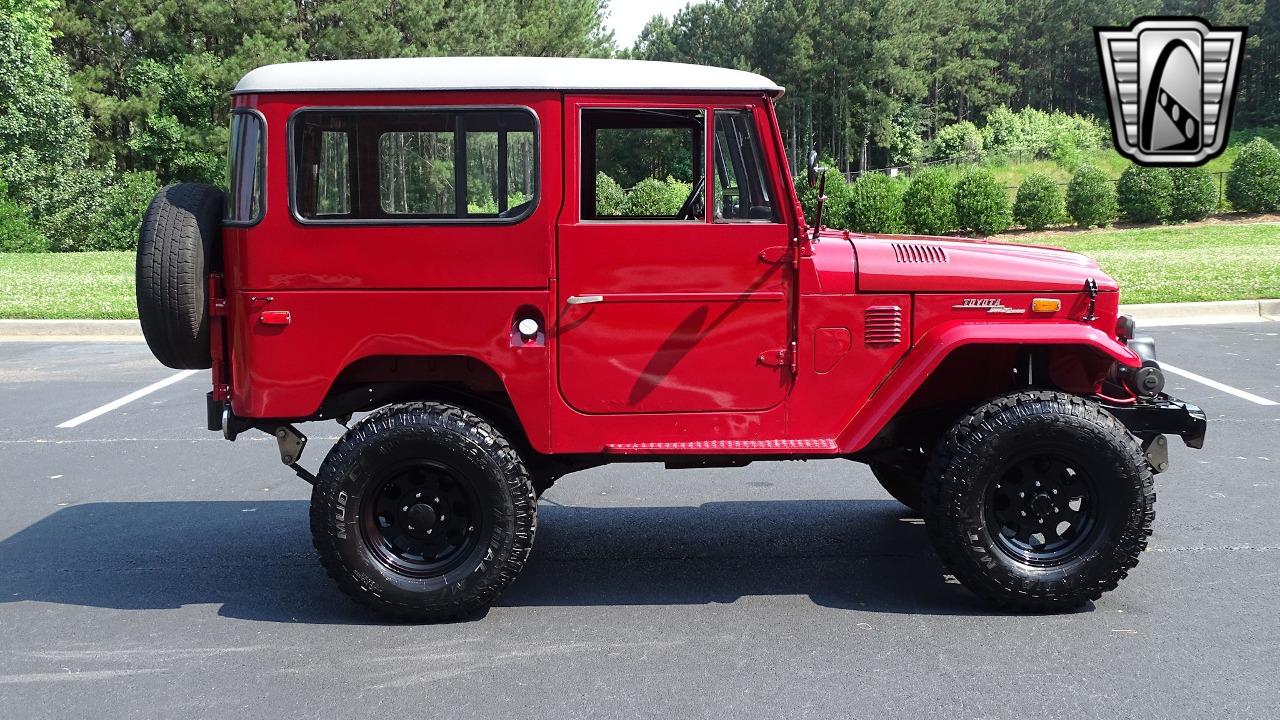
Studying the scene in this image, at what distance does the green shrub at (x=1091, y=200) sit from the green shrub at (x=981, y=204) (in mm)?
1773

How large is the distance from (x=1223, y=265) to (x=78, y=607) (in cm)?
1733

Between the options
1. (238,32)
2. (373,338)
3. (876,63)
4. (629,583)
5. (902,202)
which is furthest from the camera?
(876,63)

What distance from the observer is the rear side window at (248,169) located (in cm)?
485

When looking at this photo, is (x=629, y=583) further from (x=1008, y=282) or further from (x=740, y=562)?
(x=1008, y=282)

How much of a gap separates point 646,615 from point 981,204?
2257cm

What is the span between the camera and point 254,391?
16.2 ft

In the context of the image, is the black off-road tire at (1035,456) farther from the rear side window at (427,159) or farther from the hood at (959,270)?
the rear side window at (427,159)

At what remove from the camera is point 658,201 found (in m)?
5.21

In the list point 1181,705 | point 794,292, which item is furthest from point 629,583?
point 1181,705

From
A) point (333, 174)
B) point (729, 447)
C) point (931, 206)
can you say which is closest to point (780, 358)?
point (729, 447)

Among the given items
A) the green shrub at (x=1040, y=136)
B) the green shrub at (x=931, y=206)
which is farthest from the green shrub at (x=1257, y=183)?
the green shrub at (x=1040, y=136)

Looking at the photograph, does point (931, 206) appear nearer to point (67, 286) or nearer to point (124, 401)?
point (67, 286)

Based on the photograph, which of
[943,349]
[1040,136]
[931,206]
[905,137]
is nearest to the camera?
[943,349]

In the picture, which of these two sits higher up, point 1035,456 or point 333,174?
point 333,174
